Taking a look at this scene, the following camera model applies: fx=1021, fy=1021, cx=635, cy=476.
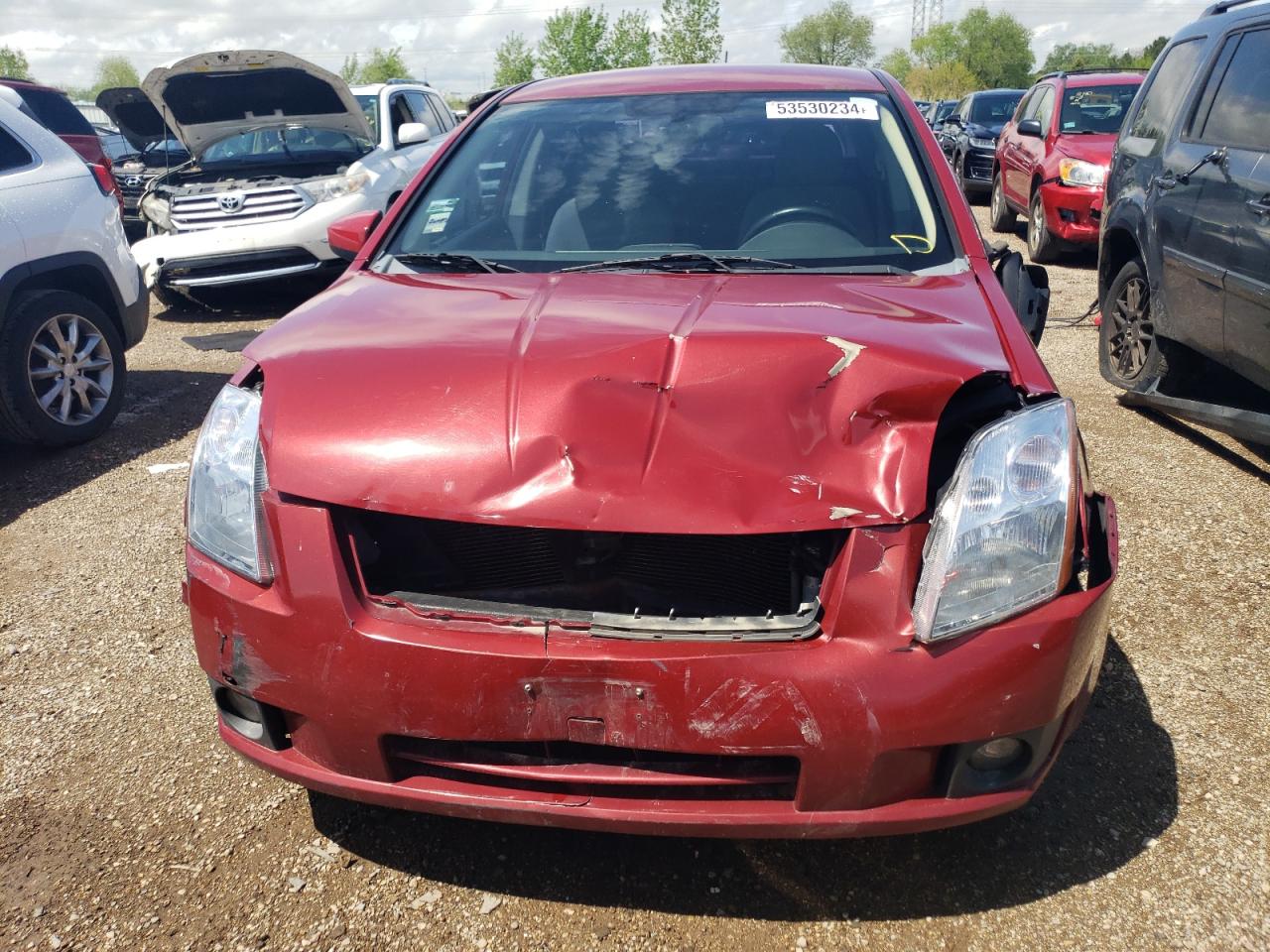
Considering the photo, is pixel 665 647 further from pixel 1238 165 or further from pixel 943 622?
pixel 1238 165

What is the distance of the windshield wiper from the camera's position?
2.67 meters

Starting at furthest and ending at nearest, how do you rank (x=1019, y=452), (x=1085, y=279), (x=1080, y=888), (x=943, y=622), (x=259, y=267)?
(x=1085, y=279), (x=259, y=267), (x=1080, y=888), (x=1019, y=452), (x=943, y=622)

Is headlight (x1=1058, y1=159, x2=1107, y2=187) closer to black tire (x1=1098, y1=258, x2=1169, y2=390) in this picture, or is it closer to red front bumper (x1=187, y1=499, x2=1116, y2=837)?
black tire (x1=1098, y1=258, x2=1169, y2=390)

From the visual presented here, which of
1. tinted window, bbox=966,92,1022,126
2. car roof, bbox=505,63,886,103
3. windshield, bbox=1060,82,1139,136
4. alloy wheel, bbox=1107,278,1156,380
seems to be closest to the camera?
car roof, bbox=505,63,886,103

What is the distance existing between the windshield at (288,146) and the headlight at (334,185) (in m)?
0.63

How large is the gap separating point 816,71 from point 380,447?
2338mm

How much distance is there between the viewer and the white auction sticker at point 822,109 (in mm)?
3137

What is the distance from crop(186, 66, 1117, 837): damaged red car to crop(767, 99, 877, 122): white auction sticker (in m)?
1.18

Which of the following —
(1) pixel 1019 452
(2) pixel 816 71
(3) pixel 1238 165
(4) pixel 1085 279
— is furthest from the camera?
(4) pixel 1085 279

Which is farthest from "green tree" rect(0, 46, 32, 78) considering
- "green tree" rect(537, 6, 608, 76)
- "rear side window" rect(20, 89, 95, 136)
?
"rear side window" rect(20, 89, 95, 136)

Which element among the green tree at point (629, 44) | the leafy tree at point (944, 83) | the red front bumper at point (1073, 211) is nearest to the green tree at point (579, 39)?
the green tree at point (629, 44)

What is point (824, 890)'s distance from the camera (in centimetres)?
213

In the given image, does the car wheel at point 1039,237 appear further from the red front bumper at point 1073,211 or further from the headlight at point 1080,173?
the headlight at point 1080,173

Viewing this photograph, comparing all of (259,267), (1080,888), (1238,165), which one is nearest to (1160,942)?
(1080,888)
